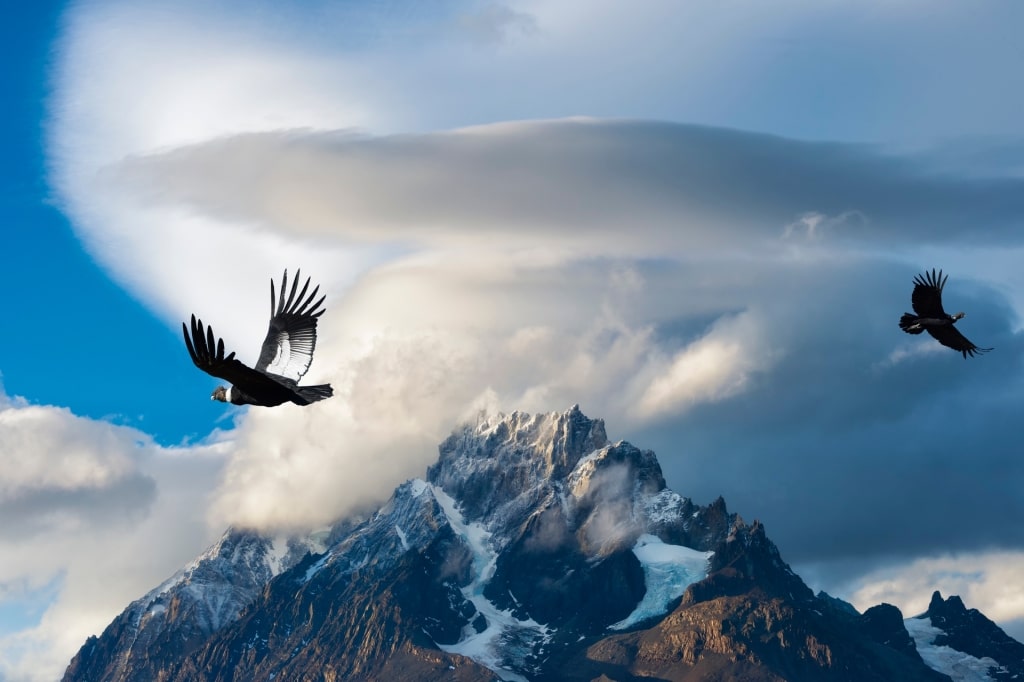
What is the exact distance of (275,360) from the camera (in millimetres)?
89375

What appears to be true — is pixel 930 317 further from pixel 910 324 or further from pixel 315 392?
pixel 315 392

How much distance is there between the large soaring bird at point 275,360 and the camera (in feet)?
259

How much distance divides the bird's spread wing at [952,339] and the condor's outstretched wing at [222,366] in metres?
52.6

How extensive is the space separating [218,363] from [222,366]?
429 mm

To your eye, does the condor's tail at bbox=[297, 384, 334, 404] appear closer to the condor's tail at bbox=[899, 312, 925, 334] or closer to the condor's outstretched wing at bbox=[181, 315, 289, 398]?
the condor's outstretched wing at bbox=[181, 315, 289, 398]

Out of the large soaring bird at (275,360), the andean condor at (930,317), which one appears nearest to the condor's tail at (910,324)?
the andean condor at (930,317)

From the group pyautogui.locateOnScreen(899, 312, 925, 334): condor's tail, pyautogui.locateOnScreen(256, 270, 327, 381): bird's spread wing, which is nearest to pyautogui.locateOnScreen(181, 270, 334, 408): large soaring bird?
pyautogui.locateOnScreen(256, 270, 327, 381): bird's spread wing

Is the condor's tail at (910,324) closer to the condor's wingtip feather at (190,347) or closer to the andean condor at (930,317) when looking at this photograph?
the andean condor at (930,317)

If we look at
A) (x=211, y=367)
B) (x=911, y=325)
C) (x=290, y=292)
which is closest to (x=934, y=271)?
(x=911, y=325)

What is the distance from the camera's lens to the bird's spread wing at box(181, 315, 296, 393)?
7681 centimetres

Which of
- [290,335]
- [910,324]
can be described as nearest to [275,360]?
[290,335]

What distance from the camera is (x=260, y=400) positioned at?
84.8m

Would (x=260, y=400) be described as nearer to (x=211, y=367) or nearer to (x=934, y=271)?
(x=211, y=367)

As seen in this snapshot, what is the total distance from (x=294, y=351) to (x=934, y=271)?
154 feet
